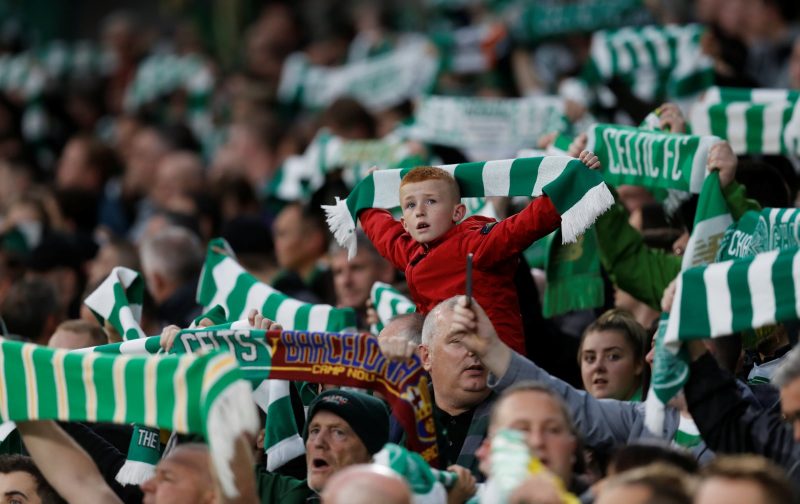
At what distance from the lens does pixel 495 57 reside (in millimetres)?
13578

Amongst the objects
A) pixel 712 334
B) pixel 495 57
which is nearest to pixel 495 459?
pixel 712 334

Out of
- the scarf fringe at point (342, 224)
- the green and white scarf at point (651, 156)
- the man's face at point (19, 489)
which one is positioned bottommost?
the man's face at point (19, 489)

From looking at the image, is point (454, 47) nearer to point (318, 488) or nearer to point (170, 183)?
point (170, 183)

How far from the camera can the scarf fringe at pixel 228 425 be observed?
18.1ft

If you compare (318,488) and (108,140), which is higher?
(108,140)

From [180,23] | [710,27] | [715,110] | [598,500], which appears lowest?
[598,500]

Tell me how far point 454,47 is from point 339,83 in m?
1.61

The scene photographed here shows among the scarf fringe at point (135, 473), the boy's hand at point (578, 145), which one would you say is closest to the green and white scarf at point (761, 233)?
the boy's hand at point (578, 145)

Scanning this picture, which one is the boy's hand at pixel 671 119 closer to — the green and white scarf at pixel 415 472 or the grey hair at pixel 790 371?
the grey hair at pixel 790 371

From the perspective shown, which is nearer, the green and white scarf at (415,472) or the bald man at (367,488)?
the bald man at (367,488)

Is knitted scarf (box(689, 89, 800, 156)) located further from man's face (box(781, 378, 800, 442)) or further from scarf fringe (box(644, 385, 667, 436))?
man's face (box(781, 378, 800, 442))

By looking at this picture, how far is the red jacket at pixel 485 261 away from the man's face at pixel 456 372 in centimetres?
34

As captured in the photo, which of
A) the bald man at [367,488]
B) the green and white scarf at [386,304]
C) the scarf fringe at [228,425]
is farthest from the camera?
the green and white scarf at [386,304]

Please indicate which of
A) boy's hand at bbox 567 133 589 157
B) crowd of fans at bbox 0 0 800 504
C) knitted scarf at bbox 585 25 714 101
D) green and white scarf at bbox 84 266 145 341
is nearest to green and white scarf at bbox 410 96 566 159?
crowd of fans at bbox 0 0 800 504
